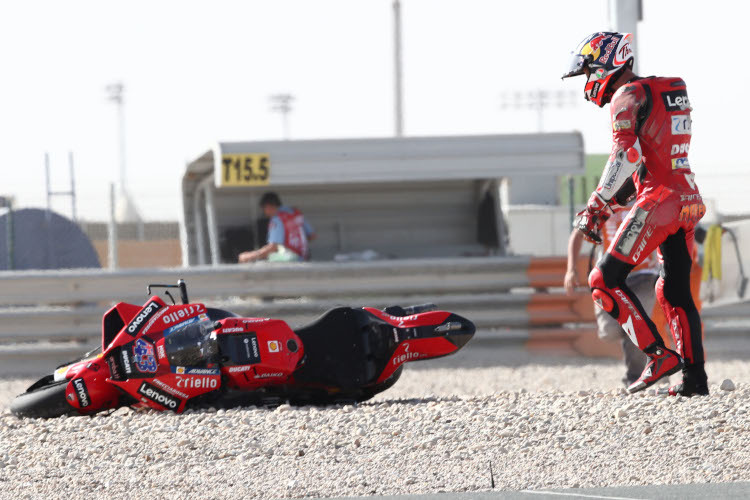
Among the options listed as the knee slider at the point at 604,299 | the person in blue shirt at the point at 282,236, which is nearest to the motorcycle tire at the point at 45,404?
the knee slider at the point at 604,299

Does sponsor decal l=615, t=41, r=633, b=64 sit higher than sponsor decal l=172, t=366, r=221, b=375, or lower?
higher

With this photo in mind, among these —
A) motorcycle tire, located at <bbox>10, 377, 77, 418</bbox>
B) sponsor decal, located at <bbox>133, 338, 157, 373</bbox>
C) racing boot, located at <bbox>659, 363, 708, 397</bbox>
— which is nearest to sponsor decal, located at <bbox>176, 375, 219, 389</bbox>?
sponsor decal, located at <bbox>133, 338, 157, 373</bbox>

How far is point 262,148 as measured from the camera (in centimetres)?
1182

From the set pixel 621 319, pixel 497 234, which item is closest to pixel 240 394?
pixel 621 319

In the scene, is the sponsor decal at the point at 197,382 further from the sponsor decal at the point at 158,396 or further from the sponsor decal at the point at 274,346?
the sponsor decal at the point at 274,346

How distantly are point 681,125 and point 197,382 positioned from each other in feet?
9.27

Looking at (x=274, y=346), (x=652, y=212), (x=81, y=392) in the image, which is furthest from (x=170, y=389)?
(x=652, y=212)

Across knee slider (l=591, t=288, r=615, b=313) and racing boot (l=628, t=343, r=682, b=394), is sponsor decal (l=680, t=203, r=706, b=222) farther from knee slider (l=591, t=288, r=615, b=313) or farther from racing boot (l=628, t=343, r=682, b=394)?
racing boot (l=628, t=343, r=682, b=394)

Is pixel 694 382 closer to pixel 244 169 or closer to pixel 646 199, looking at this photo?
pixel 646 199

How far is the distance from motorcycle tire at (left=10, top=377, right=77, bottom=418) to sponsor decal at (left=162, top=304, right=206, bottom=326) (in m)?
0.63

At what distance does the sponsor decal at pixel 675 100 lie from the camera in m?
5.77

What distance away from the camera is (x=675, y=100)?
19.0ft

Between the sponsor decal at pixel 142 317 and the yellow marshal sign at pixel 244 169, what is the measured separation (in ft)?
18.6

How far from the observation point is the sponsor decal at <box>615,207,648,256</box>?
5.71 m
